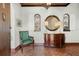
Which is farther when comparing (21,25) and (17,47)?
(21,25)

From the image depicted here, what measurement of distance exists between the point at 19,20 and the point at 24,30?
45 cm

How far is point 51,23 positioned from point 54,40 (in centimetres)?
73

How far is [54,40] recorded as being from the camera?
5672 millimetres

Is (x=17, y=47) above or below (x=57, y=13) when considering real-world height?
below

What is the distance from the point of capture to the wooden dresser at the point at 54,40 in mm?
5590

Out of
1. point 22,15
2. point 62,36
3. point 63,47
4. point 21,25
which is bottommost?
point 63,47

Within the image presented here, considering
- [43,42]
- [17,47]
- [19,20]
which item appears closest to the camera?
[17,47]

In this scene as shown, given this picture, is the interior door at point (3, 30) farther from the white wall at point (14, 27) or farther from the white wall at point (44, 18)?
the white wall at point (44, 18)

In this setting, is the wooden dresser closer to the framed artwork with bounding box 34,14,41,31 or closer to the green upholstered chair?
the framed artwork with bounding box 34,14,41,31

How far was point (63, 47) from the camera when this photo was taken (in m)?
5.43

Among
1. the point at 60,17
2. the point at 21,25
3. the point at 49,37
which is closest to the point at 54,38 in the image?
the point at 49,37

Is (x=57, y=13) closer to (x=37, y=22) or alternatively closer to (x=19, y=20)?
(x=37, y=22)

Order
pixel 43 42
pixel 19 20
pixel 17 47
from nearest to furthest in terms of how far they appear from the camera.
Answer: pixel 17 47
pixel 19 20
pixel 43 42

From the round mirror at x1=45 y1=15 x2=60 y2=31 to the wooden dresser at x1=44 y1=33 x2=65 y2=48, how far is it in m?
0.34
